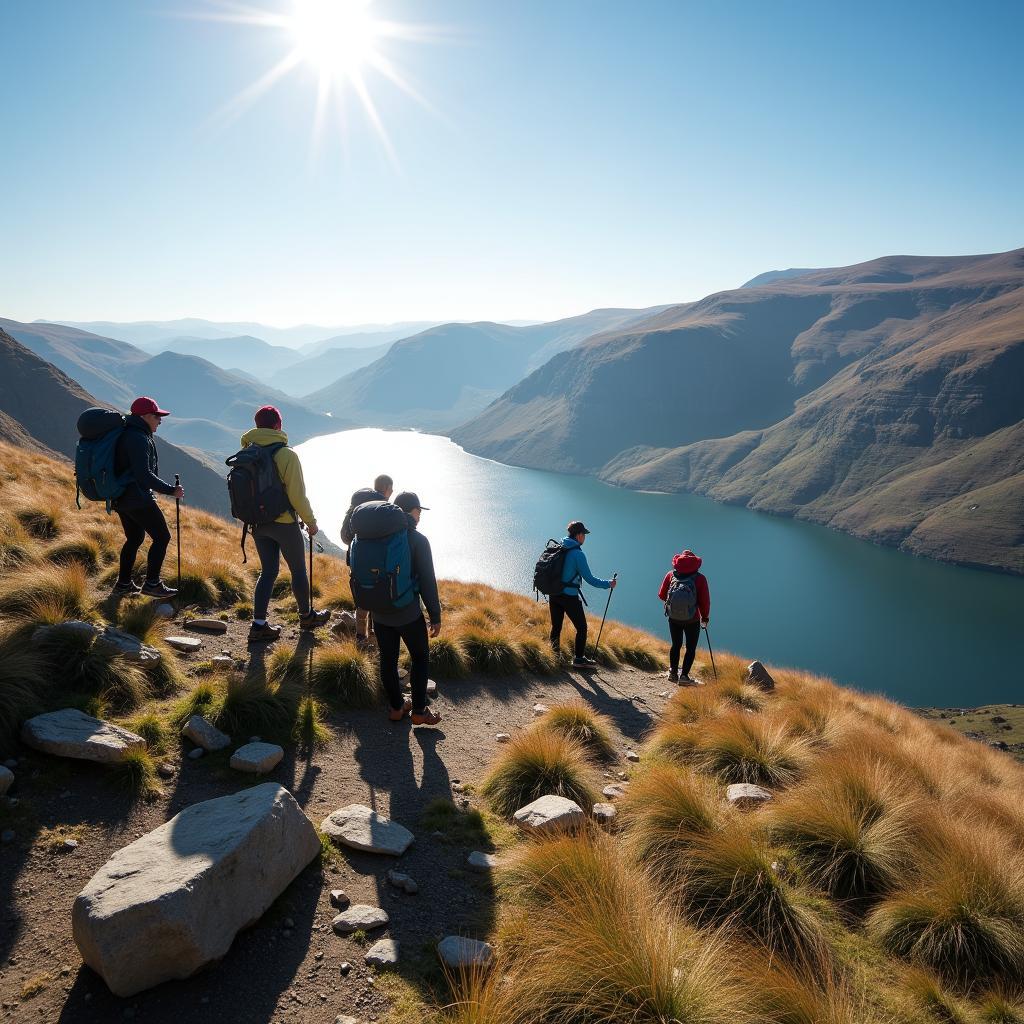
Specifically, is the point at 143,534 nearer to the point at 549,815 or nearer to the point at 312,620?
the point at 312,620

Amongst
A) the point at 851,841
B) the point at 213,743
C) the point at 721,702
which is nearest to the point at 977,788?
the point at 721,702

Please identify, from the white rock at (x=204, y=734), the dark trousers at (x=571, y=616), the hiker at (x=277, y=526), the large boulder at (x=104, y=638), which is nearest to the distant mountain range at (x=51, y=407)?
the dark trousers at (x=571, y=616)

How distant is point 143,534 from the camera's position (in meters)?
8.18

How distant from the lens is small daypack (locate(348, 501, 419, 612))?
581cm

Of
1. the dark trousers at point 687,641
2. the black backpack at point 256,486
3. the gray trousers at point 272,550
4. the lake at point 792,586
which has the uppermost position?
the black backpack at point 256,486

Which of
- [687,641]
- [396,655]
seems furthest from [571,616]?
[396,655]

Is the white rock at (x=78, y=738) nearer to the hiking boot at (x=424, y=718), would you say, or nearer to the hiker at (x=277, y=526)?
the hiking boot at (x=424, y=718)

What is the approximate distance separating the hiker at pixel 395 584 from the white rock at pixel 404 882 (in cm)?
235

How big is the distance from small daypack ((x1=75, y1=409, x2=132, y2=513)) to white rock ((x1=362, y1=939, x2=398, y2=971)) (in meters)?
6.49

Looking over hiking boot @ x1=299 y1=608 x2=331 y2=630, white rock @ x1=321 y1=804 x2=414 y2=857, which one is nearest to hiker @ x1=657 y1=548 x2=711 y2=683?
hiking boot @ x1=299 y1=608 x2=331 y2=630

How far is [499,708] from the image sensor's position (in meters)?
8.71

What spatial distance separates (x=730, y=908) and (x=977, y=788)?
212 inches

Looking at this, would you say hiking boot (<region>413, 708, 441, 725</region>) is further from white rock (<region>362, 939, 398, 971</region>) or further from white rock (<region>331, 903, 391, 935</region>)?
white rock (<region>362, 939, 398, 971</region>)

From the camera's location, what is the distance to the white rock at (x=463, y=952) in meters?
3.45
